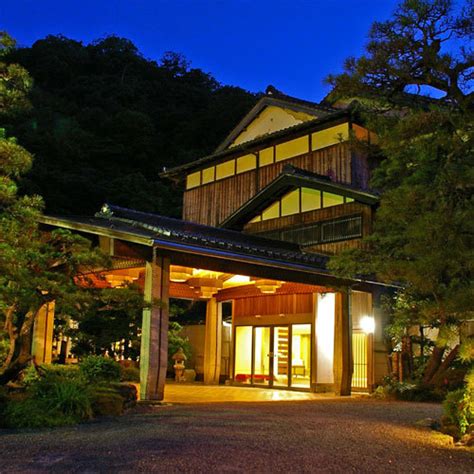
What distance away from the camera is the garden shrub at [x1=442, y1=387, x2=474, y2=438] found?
21.8ft

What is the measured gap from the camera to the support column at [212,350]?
55.0 feet

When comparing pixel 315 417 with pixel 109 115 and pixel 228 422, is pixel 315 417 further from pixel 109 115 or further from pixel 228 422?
pixel 109 115

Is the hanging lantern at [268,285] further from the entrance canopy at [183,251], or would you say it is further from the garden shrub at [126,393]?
the garden shrub at [126,393]

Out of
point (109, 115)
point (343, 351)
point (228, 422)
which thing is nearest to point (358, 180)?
point (343, 351)

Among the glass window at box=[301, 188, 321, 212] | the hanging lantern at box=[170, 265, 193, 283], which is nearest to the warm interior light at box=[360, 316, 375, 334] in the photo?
the glass window at box=[301, 188, 321, 212]

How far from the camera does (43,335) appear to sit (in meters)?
12.3

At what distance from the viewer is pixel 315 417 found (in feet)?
28.0

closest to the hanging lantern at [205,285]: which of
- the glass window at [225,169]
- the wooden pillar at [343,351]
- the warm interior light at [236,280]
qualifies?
the warm interior light at [236,280]

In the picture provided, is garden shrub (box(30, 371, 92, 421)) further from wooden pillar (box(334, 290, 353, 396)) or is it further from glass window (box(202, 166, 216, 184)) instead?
glass window (box(202, 166, 216, 184))

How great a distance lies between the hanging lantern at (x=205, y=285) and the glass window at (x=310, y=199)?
352 centimetres

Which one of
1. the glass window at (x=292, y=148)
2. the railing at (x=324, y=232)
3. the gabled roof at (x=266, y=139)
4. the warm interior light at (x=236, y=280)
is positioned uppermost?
the gabled roof at (x=266, y=139)

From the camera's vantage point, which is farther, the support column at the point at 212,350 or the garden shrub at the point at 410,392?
the support column at the point at 212,350

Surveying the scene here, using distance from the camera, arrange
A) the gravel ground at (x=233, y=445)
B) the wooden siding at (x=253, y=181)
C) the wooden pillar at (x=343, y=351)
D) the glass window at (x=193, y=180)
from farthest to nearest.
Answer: the glass window at (x=193, y=180) → the wooden siding at (x=253, y=181) → the wooden pillar at (x=343, y=351) → the gravel ground at (x=233, y=445)

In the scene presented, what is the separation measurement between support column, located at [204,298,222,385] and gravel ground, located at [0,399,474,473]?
8133 millimetres
